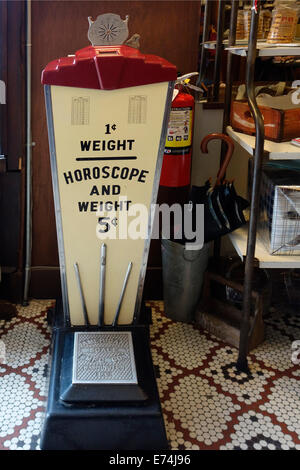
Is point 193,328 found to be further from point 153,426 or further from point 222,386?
point 153,426

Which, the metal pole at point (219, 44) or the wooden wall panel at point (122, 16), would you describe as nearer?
the wooden wall panel at point (122, 16)

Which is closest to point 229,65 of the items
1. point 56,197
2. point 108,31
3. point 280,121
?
point 280,121

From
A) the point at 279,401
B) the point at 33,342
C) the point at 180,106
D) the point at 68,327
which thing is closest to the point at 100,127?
the point at 180,106

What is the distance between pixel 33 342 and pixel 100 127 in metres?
1.22

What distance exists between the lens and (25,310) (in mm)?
3080

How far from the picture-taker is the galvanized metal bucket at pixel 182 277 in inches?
114

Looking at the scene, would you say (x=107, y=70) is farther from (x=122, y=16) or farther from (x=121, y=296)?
(x=121, y=296)

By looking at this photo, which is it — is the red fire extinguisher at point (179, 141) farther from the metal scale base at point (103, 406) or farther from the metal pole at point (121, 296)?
the metal scale base at point (103, 406)

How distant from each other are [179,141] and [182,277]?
2.46 ft

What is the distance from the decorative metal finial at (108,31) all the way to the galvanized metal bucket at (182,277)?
3.64ft

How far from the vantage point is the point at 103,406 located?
82.6 inches

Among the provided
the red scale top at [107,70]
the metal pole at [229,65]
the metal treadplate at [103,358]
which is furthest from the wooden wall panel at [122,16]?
the metal treadplate at [103,358]

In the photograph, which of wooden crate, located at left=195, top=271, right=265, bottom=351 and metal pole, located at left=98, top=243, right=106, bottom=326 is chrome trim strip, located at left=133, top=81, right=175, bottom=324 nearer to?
metal pole, located at left=98, top=243, right=106, bottom=326

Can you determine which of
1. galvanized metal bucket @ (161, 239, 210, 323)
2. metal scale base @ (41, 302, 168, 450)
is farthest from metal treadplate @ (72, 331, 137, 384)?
galvanized metal bucket @ (161, 239, 210, 323)
